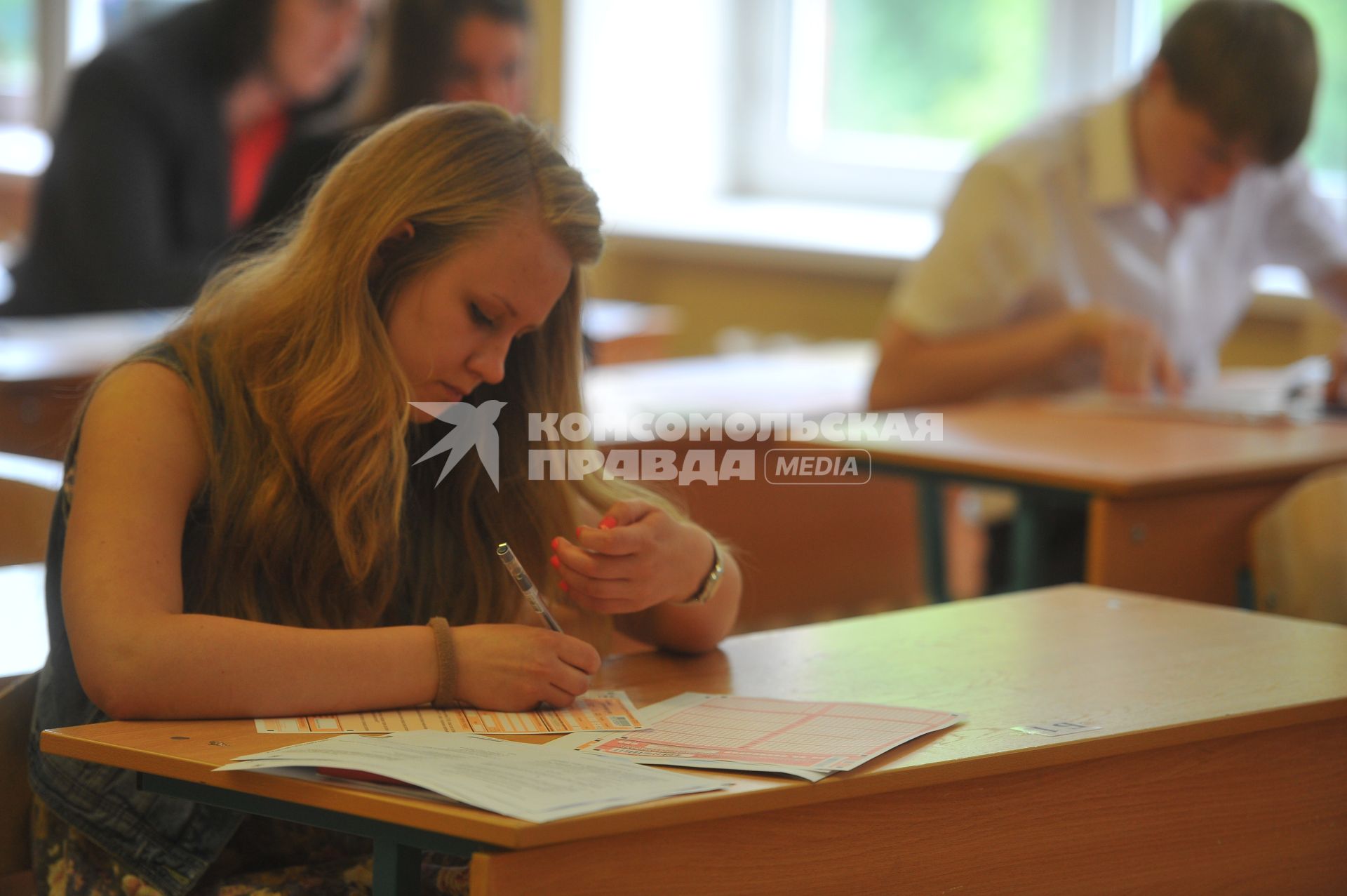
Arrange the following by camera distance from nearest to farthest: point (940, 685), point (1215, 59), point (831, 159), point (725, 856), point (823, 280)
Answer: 1. point (725, 856)
2. point (940, 685)
3. point (1215, 59)
4. point (823, 280)
5. point (831, 159)

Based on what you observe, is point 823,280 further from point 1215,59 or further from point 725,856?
point 725,856

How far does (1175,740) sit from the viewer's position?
4.03 ft

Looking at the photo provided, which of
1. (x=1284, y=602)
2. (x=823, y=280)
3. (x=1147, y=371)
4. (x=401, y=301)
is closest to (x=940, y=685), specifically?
(x=401, y=301)

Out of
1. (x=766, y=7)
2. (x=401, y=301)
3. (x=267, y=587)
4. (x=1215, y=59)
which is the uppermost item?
(x=766, y=7)

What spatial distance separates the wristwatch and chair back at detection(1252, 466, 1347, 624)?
861 mm

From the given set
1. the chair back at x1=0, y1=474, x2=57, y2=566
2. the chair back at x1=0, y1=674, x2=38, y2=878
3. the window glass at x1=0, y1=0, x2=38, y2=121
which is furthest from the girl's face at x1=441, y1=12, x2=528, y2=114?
the window glass at x1=0, y1=0, x2=38, y2=121

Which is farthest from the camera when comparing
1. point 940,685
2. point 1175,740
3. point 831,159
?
point 831,159

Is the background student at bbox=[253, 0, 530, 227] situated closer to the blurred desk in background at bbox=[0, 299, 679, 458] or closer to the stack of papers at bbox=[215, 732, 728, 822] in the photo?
the blurred desk in background at bbox=[0, 299, 679, 458]

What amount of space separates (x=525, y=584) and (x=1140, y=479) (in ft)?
3.46

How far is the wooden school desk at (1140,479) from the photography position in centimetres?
209

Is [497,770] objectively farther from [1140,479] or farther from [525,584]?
[1140,479]

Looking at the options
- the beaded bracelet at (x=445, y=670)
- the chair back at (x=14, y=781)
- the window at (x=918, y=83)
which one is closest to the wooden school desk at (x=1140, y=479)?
the beaded bracelet at (x=445, y=670)

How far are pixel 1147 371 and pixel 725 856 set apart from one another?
5.80 feet

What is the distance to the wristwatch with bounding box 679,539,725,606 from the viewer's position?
4.69 ft
